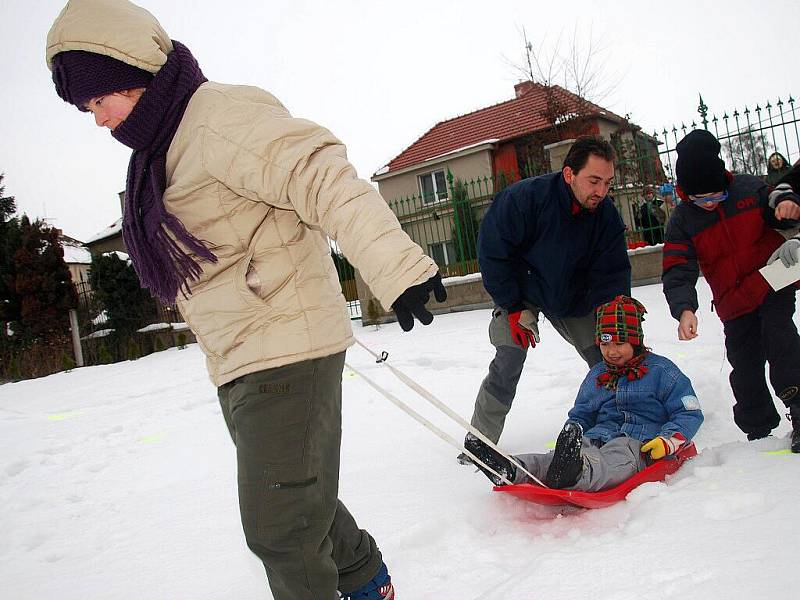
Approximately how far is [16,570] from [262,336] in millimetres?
1976

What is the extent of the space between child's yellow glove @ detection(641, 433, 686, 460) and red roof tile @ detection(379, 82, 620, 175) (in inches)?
698

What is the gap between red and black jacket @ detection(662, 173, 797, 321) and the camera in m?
2.87

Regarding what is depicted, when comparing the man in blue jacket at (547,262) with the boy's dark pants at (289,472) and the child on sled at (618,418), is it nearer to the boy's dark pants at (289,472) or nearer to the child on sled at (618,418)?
the child on sled at (618,418)

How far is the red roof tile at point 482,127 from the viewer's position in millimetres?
20625

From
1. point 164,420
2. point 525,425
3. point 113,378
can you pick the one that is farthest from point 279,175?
point 113,378

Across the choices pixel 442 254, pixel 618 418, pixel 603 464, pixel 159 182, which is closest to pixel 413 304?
pixel 159 182

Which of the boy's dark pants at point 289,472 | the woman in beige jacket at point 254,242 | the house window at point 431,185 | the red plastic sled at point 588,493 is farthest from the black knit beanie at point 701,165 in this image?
the house window at point 431,185

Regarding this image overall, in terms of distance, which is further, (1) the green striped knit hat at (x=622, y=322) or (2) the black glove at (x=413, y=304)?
(1) the green striped knit hat at (x=622, y=322)

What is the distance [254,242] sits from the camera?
1600mm

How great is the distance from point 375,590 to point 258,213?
1108 millimetres

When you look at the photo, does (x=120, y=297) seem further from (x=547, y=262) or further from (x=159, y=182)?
(x=159, y=182)

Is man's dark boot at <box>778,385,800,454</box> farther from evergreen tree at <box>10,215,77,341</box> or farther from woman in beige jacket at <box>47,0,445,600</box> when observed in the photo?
evergreen tree at <box>10,215,77,341</box>

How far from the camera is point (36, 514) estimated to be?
3328 millimetres

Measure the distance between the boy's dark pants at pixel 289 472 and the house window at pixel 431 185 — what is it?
19822 mm
